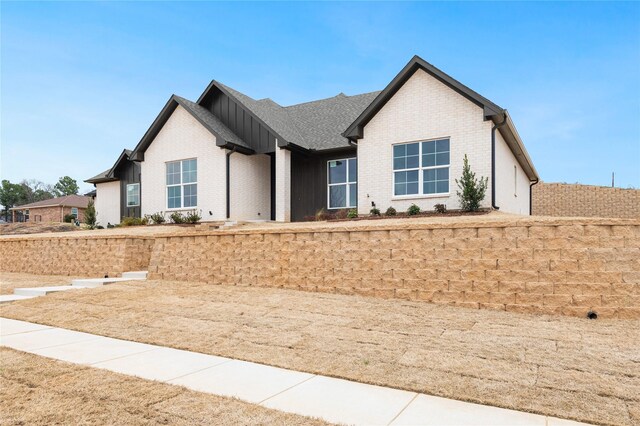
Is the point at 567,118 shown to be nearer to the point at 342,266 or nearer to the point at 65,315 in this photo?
the point at 342,266

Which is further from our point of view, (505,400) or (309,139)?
(309,139)

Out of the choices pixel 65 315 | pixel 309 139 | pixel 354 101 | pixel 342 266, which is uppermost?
pixel 354 101

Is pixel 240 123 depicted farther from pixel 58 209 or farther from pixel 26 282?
pixel 58 209

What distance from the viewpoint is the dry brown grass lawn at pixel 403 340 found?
388 cm

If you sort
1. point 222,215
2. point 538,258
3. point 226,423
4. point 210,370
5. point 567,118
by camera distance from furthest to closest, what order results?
point 567,118
point 222,215
point 538,258
point 210,370
point 226,423

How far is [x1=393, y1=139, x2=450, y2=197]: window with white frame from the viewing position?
1480 centimetres

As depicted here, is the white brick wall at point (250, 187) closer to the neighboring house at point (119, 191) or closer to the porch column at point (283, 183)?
the porch column at point (283, 183)

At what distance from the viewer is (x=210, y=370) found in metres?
4.64

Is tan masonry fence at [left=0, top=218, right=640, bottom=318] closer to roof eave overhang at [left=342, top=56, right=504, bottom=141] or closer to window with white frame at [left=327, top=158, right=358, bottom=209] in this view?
roof eave overhang at [left=342, top=56, right=504, bottom=141]

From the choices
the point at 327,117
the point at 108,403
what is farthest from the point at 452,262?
the point at 327,117

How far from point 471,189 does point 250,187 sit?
9.88 meters

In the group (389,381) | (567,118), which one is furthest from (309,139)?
(389,381)

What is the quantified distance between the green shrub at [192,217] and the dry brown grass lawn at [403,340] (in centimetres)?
989

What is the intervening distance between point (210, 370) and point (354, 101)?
19.0 metres
